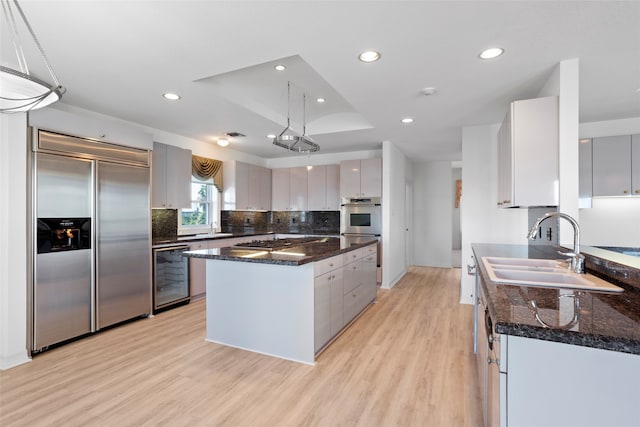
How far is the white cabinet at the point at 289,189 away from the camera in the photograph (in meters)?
6.14

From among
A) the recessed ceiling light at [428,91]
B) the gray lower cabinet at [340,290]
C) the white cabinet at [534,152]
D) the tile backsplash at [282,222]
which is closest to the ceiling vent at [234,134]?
the tile backsplash at [282,222]

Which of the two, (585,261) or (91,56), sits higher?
(91,56)

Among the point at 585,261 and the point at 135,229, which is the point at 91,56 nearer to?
the point at 135,229

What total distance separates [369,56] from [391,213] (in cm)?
330

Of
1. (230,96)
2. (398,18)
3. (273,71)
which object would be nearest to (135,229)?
(230,96)

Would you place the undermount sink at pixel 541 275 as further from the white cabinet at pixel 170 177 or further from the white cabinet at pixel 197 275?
the white cabinet at pixel 170 177

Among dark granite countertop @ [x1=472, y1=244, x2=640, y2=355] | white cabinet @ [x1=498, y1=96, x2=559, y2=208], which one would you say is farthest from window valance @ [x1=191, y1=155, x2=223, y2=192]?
dark granite countertop @ [x1=472, y1=244, x2=640, y2=355]

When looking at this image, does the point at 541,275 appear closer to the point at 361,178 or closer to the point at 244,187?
the point at 361,178

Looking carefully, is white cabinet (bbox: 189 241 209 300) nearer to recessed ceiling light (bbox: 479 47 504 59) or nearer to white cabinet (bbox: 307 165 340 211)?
white cabinet (bbox: 307 165 340 211)

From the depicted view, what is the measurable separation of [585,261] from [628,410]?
128 centimetres

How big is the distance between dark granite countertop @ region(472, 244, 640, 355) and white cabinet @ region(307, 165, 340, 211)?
4434mm

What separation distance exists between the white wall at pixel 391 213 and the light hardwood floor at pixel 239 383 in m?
1.86

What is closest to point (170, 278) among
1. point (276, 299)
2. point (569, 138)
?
point (276, 299)

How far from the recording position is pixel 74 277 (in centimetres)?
303
